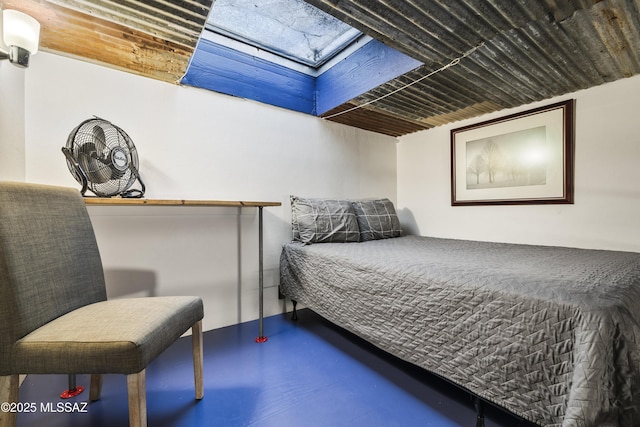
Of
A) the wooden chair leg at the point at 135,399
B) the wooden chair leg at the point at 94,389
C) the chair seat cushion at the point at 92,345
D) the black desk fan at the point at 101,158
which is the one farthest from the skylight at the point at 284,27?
the wooden chair leg at the point at 94,389

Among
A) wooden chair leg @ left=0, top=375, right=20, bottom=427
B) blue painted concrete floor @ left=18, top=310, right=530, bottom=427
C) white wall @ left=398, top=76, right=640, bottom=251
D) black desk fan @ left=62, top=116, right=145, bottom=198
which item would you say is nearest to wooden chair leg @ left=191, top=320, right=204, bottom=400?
blue painted concrete floor @ left=18, top=310, right=530, bottom=427

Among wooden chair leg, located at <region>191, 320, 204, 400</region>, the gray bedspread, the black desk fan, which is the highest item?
the black desk fan

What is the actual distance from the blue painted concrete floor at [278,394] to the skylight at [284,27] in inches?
97.4

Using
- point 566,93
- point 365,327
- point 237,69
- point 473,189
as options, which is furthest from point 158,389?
point 566,93

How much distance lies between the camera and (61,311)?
3.42ft

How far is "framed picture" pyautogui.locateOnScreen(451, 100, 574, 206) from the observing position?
2.20 meters

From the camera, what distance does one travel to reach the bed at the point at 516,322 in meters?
0.78

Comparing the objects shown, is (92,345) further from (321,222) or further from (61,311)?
(321,222)

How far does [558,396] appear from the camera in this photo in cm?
86

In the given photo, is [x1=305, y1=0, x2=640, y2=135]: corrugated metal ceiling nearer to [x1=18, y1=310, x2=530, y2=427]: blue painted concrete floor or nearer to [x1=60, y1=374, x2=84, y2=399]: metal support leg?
[x1=18, y1=310, x2=530, y2=427]: blue painted concrete floor

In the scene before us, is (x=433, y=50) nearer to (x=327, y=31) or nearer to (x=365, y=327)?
(x=327, y=31)

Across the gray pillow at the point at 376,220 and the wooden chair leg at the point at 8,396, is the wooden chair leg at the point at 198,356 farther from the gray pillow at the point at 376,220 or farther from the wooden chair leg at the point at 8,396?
the gray pillow at the point at 376,220

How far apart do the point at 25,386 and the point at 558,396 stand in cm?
250

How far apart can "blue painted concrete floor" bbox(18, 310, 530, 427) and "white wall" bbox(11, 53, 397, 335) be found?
1.82 feet
